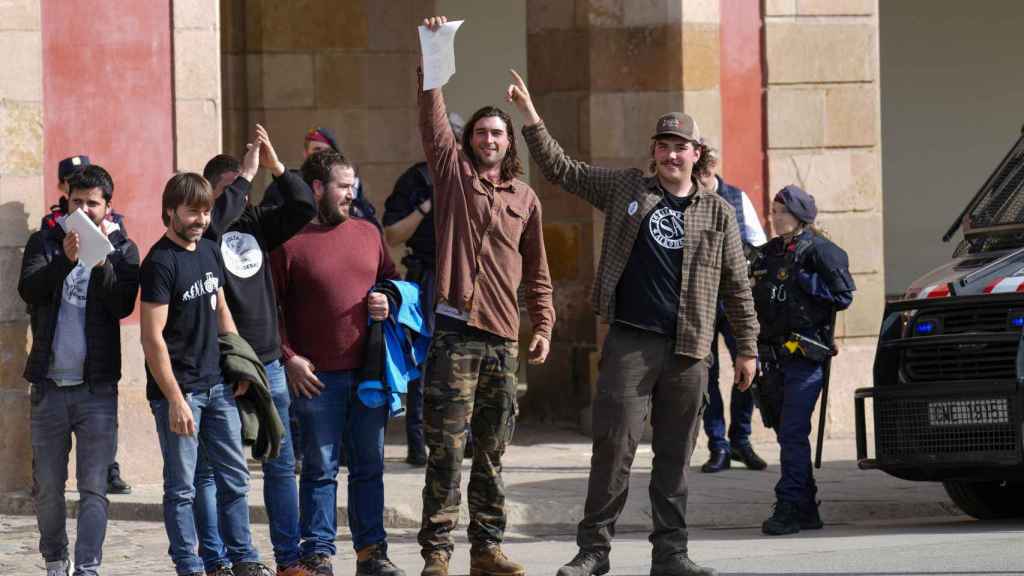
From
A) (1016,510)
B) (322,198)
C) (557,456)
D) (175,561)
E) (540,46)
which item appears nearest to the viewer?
(175,561)

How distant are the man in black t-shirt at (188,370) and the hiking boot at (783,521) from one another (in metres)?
2.82

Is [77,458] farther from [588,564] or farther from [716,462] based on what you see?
[716,462]

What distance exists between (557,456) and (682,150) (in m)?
4.46

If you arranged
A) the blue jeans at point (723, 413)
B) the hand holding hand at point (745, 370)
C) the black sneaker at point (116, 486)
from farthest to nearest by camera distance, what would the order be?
the blue jeans at point (723, 413) < the black sneaker at point (116, 486) < the hand holding hand at point (745, 370)

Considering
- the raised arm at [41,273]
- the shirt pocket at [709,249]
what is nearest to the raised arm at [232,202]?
the raised arm at [41,273]

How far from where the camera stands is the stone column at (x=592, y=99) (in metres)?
12.9

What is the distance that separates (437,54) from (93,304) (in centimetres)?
172

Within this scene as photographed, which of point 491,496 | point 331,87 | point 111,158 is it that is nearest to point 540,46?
point 331,87

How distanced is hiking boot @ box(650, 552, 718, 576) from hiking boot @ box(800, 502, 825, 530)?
65.9 inches

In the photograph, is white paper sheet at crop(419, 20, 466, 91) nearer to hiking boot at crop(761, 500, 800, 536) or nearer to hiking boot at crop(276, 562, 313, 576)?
hiking boot at crop(276, 562, 313, 576)

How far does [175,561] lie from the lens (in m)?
8.01

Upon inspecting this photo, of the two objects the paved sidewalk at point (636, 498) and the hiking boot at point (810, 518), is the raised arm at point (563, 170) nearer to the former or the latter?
the hiking boot at point (810, 518)

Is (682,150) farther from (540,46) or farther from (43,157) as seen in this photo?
(540,46)

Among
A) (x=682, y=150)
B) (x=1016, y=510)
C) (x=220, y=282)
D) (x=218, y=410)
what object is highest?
(x=682, y=150)
